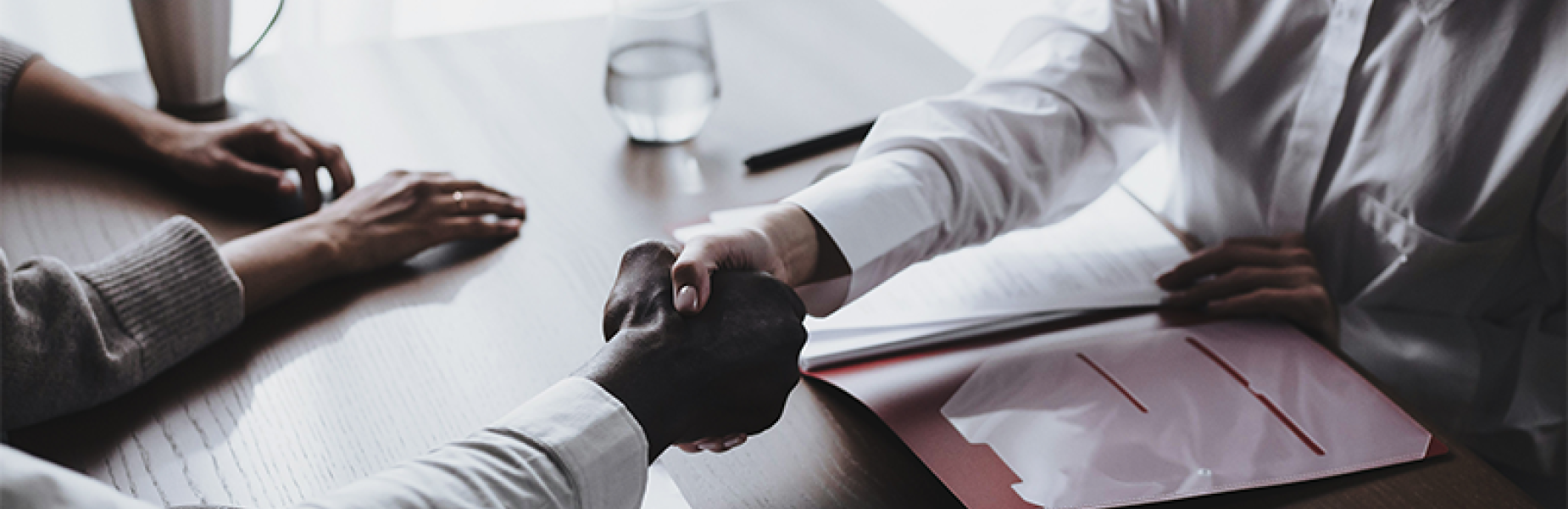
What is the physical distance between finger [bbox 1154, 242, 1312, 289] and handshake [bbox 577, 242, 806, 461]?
1.19 ft

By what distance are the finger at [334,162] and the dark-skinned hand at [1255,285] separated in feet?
2.49

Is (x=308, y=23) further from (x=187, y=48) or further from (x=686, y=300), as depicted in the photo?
(x=686, y=300)

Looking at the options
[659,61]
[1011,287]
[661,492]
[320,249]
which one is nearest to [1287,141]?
[1011,287]

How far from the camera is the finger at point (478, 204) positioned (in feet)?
3.33

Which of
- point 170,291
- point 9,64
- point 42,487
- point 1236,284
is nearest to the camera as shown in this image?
point 42,487

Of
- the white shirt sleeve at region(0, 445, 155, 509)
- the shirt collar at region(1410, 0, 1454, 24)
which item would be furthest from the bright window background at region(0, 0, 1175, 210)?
the white shirt sleeve at region(0, 445, 155, 509)

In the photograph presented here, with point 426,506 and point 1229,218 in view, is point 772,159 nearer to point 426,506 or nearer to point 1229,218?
point 1229,218

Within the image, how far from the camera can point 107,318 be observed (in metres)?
0.81

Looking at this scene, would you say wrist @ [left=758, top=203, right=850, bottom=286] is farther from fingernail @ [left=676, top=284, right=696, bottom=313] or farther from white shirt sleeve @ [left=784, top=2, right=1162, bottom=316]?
fingernail @ [left=676, top=284, right=696, bottom=313]

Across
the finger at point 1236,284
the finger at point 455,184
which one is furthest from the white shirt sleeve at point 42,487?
the finger at point 1236,284

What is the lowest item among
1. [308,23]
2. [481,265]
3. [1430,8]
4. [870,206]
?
[308,23]

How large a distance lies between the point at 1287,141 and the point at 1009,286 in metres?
0.35

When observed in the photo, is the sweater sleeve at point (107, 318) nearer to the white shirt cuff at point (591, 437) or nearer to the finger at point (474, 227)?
the finger at point (474, 227)

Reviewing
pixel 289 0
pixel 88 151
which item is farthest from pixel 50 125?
pixel 289 0
